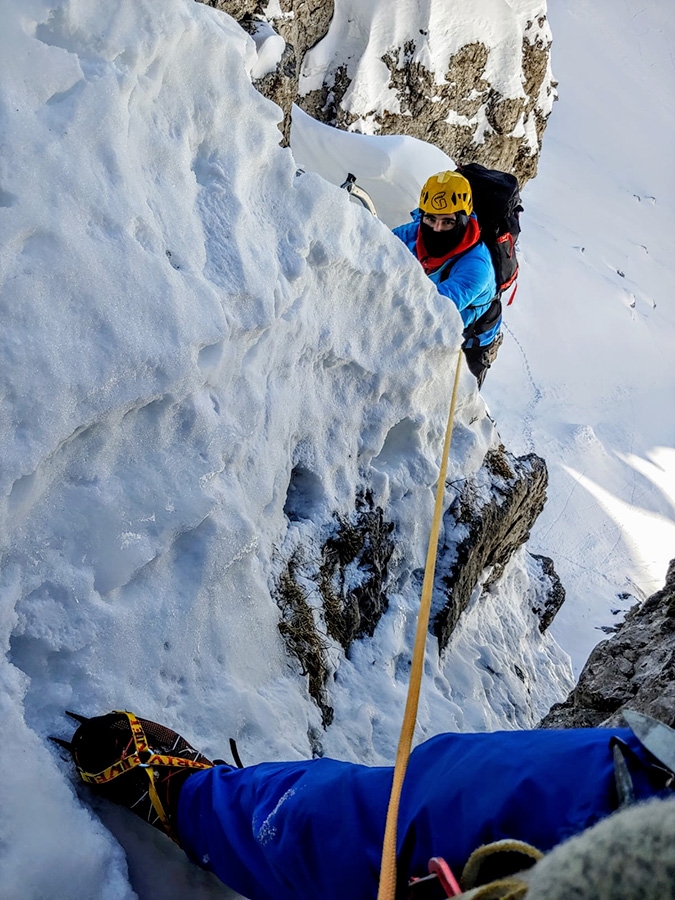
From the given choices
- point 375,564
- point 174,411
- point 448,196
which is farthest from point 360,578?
point 448,196

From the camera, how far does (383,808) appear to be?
148 centimetres

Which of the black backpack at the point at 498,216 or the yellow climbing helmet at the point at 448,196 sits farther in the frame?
the black backpack at the point at 498,216

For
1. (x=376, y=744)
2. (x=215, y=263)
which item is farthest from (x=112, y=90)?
(x=376, y=744)

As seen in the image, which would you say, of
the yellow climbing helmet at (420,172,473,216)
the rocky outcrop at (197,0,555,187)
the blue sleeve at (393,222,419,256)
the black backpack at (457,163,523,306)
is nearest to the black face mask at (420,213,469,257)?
the yellow climbing helmet at (420,172,473,216)

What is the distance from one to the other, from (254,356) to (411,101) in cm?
1257

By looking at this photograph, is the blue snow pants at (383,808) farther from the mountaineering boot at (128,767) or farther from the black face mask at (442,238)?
the black face mask at (442,238)

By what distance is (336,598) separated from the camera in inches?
130

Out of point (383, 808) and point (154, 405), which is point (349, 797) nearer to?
point (383, 808)

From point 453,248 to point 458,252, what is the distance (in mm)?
44

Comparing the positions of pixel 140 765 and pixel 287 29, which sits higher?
pixel 140 765

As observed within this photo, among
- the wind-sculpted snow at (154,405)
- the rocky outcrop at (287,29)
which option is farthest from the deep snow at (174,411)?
the rocky outcrop at (287,29)

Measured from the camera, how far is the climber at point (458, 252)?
4559 millimetres

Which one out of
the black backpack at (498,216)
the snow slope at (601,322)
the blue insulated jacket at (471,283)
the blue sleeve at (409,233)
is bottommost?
the snow slope at (601,322)

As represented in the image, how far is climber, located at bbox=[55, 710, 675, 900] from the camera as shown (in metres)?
1.19
